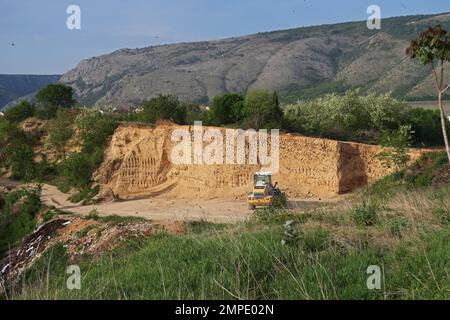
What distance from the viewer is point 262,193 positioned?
24.5m

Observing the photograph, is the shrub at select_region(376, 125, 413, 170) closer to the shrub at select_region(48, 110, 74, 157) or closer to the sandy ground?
the sandy ground

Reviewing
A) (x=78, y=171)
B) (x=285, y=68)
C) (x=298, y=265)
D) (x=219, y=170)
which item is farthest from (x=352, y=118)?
(x=285, y=68)

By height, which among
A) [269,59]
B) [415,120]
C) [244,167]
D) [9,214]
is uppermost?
[269,59]

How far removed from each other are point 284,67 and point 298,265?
5206 inches

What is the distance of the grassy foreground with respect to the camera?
561 cm

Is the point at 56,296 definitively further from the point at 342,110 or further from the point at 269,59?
the point at 269,59

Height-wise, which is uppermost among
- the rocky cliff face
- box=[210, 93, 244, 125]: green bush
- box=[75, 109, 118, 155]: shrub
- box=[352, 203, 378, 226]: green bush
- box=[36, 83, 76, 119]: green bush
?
the rocky cliff face

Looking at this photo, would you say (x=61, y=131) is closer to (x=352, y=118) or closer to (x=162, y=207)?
(x=162, y=207)

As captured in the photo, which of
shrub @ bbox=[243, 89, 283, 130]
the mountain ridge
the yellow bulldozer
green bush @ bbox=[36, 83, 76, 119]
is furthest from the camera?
the mountain ridge

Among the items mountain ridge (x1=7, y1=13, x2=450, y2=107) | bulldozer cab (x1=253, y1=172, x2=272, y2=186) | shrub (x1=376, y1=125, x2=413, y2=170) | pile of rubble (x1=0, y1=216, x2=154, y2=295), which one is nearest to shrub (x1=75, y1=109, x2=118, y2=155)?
pile of rubble (x1=0, y1=216, x2=154, y2=295)

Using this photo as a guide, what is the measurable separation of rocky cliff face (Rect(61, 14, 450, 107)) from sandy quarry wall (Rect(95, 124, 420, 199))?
64777 mm
